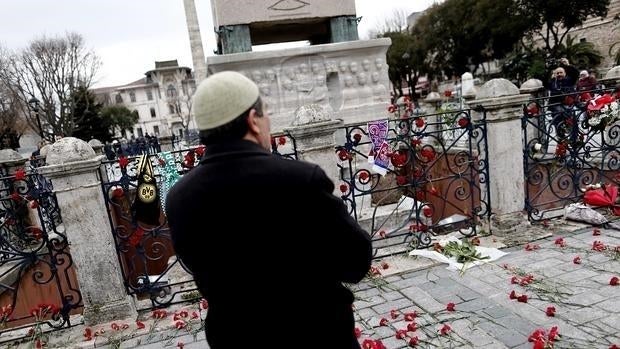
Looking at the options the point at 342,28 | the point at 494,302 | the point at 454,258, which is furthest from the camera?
the point at 342,28

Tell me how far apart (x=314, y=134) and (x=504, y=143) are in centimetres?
228

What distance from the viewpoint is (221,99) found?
5.00 feet

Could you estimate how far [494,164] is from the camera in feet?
16.6

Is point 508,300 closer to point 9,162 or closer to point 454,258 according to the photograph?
point 454,258

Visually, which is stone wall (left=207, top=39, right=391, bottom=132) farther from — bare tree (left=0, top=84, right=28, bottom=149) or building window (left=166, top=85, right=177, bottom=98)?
building window (left=166, top=85, right=177, bottom=98)

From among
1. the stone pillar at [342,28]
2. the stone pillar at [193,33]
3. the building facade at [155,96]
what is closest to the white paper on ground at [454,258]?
the stone pillar at [342,28]

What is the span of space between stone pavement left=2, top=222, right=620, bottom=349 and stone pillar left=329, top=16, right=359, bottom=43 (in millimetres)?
8181

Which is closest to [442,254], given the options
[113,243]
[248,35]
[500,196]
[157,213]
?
[500,196]

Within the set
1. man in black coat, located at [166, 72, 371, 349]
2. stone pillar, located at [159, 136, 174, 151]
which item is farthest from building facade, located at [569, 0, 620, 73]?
man in black coat, located at [166, 72, 371, 349]

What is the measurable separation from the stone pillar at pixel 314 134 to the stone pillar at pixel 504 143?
1.85 m

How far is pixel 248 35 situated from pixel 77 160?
792cm

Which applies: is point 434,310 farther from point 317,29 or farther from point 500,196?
point 317,29

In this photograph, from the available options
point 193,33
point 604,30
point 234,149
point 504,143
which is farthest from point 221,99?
point 604,30

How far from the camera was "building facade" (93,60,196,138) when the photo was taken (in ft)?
229
